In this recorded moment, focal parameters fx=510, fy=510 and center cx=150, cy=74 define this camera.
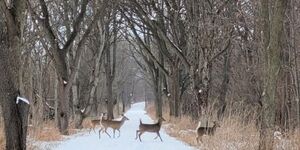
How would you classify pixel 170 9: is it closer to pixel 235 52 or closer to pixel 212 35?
pixel 212 35

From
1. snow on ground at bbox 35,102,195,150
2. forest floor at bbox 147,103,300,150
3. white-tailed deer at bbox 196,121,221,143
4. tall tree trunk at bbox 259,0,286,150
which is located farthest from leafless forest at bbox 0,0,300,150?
snow on ground at bbox 35,102,195,150

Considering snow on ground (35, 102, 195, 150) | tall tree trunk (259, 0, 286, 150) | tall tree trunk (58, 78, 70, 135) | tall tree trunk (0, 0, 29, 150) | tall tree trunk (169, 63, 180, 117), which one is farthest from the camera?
tall tree trunk (169, 63, 180, 117)

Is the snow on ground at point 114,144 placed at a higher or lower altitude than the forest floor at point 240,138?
lower

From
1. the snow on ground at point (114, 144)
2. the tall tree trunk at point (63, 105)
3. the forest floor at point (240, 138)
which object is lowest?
the snow on ground at point (114, 144)

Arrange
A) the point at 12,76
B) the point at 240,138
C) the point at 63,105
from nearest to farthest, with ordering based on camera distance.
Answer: the point at 12,76 < the point at 240,138 < the point at 63,105

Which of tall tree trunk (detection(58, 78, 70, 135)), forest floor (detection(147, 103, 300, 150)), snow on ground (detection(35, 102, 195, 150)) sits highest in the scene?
tall tree trunk (detection(58, 78, 70, 135))

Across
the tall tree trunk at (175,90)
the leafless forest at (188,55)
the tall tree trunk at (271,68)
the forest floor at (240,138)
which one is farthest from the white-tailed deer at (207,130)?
the tall tree trunk at (175,90)

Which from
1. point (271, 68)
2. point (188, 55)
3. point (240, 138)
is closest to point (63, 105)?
point (188, 55)

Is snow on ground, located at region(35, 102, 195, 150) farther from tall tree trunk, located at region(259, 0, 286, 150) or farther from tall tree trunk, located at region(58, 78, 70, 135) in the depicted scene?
tall tree trunk, located at region(259, 0, 286, 150)

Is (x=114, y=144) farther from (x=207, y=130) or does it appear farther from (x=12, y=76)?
(x=12, y=76)

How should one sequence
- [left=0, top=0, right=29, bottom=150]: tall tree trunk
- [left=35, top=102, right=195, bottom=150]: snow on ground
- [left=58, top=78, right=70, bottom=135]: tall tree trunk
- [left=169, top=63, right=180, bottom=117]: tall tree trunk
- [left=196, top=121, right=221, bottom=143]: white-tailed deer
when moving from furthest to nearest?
[left=169, top=63, right=180, bottom=117]: tall tree trunk, [left=58, top=78, right=70, bottom=135]: tall tree trunk, [left=35, top=102, right=195, bottom=150]: snow on ground, [left=196, top=121, right=221, bottom=143]: white-tailed deer, [left=0, top=0, right=29, bottom=150]: tall tree trunk

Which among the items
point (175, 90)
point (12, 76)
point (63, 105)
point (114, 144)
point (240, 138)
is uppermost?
point (175, 90)

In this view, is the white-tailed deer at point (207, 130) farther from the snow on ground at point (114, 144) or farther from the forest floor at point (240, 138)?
the snow on ground at point (114, 144)

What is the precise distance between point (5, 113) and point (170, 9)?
1611 cm
